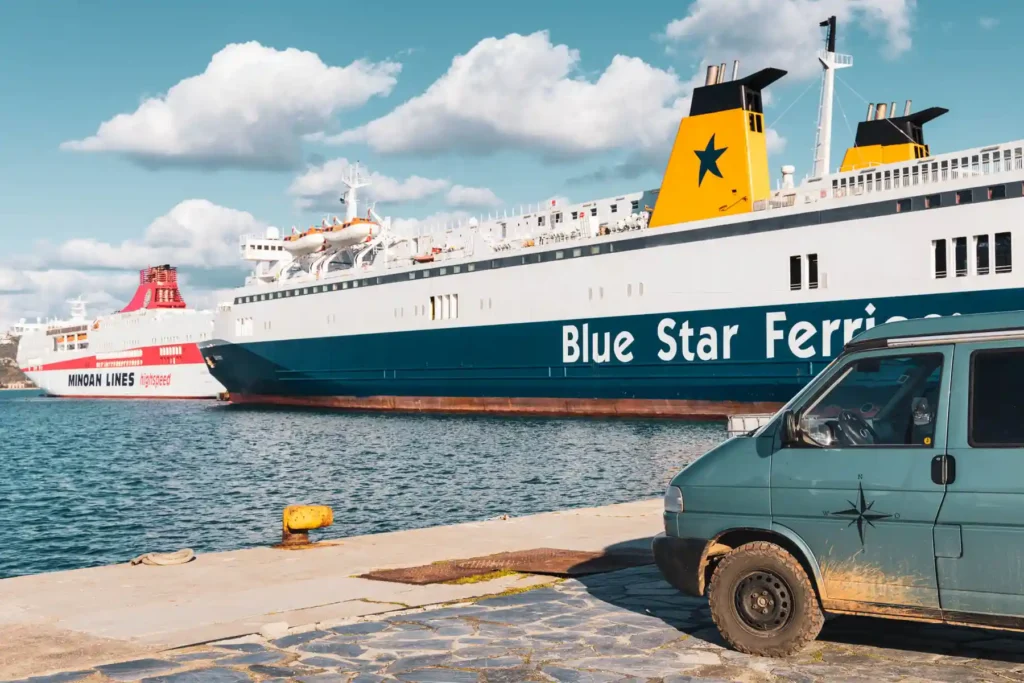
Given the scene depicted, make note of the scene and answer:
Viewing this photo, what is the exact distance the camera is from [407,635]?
255 inches

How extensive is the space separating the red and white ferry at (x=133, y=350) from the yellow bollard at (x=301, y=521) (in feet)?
239

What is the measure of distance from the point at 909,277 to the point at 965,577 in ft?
95.3

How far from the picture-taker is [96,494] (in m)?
22.9

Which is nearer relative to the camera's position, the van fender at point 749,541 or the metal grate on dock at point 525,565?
the van fender at point 749,541

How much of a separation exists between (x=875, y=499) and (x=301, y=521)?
23.4 feet

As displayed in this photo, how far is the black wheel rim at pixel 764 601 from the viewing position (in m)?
5.91

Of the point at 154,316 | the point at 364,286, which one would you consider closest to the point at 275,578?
the point at 364,286

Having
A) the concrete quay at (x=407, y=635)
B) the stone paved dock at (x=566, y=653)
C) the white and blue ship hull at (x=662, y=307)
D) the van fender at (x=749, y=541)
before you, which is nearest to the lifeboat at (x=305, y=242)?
the white and blue ship hull at (x=662, y=307)

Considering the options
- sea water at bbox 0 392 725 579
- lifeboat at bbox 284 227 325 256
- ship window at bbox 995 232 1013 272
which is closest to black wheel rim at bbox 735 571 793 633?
sea water at bbox 0 392 725 579

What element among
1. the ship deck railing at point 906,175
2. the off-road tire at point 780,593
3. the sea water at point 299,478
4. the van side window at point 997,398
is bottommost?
the sea water at point 299,478

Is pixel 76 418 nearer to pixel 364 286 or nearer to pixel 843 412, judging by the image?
pixel 364 286

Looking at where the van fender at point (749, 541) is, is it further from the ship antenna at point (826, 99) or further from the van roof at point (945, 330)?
the ship antenna at point (826, 99)

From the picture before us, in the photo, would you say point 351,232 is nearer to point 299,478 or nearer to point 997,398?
point 299,478

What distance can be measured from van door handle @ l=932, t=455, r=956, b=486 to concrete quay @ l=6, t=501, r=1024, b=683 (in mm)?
1113
